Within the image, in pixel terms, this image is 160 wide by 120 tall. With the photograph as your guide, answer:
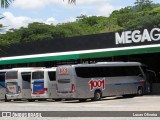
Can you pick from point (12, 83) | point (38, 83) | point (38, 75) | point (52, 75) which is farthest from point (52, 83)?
point (12, 83)

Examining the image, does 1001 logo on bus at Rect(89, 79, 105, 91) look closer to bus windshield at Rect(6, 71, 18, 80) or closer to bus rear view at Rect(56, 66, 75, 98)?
bus rear view at Rect(56, 66, 75, 98)

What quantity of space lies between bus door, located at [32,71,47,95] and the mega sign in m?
6.92

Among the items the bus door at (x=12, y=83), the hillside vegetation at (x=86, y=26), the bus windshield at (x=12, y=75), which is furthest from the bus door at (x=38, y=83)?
the hillside vegetation at (x=86, y=26)

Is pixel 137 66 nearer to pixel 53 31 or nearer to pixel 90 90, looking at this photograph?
pixel 90 90

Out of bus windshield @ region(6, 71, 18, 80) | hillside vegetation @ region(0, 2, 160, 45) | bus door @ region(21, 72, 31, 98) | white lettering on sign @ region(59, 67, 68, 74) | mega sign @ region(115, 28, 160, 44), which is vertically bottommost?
bus door @ region(21, 72, 31, 98)

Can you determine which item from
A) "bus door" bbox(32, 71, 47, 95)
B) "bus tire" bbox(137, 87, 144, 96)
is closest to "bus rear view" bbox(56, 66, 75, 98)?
"bus door" bbox(32, 71, 47, 95)

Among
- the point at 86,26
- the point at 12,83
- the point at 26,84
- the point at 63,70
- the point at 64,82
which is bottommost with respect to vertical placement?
the point at 26,84

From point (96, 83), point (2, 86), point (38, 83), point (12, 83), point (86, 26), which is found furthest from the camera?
point (86, 26)

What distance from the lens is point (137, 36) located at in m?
30.2

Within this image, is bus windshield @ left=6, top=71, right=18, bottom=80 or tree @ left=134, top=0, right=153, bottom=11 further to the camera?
tree @ left=134, top=0, right=153, bottom=11

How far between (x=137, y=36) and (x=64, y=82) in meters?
7.72

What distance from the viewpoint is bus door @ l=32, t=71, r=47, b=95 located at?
28.1 metres

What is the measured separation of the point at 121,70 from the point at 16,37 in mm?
60092

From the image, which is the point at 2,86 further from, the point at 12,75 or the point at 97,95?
the point at 97,95
